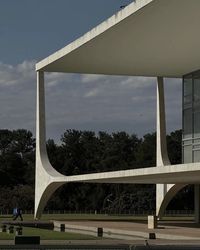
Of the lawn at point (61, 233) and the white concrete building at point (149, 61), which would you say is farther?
the white concrete building at point (149, 61)

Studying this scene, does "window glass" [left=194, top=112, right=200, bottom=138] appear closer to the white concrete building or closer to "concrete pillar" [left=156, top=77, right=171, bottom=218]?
the white concrete building

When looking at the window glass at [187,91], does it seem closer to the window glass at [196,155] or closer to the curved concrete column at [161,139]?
the window glass at [196,155]

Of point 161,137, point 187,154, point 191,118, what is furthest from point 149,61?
point 161,137

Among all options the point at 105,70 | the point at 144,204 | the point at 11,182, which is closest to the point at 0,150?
the point at 11,182

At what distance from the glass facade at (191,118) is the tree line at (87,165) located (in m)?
39.1

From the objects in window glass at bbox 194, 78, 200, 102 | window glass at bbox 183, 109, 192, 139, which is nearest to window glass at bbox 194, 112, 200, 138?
window glass at bbox 183, 109, 192, 139

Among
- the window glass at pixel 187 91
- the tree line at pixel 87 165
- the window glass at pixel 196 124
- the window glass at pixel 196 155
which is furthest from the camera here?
the tree line at pixel 87 165

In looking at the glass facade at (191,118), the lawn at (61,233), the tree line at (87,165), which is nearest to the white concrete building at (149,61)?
the glass facade at (191,118)

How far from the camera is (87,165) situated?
298 feet

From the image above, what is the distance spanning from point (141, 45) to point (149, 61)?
4.64 metres

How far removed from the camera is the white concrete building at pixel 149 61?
26391mm

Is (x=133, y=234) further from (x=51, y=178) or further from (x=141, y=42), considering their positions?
(x=51, y=178)

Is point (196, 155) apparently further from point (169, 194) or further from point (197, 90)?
point (169, 194)

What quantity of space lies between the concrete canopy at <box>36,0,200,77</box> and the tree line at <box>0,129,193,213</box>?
38743 mm
